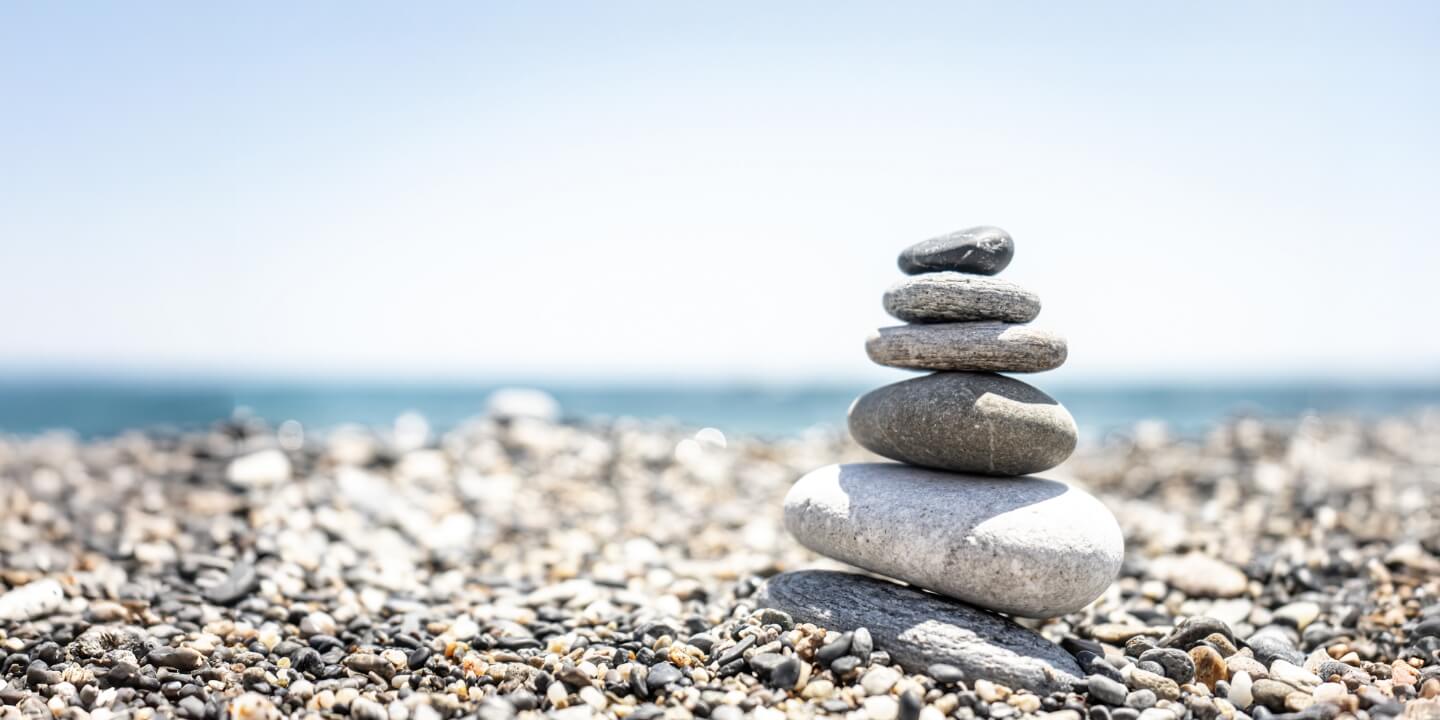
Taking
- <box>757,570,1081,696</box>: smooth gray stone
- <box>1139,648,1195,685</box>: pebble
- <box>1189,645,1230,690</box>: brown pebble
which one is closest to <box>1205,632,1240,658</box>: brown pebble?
<box>1189,645,1230,690</box>: brown pebble

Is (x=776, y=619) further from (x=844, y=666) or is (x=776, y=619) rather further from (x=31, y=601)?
(x=31, y=601)

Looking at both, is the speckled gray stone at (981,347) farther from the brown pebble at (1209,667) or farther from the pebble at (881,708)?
the pebble at (881,708)

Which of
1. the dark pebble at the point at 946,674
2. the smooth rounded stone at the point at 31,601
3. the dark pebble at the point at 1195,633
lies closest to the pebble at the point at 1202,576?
the dark pebble at the point at 1195,633

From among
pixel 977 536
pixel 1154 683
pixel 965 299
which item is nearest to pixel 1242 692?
pixel 1154 683

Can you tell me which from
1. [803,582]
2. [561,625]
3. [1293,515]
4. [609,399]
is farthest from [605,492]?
[609,399]

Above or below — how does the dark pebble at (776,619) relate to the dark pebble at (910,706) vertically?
above

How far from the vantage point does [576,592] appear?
654 cm

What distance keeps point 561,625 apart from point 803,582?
161 cm

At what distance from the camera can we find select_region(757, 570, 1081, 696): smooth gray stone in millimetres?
4441

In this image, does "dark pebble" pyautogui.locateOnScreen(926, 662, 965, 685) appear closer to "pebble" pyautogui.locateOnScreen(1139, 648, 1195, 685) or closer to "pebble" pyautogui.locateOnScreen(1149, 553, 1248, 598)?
A: "pebble" pyautogui.locateOnScreen(1139, 648, 1195, 685)

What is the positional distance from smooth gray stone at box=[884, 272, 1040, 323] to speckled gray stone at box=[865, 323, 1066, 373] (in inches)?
2.7

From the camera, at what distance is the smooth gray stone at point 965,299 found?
5.26 meters

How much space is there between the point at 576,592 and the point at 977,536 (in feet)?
10.1

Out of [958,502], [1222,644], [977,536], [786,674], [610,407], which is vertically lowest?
[610,407]
